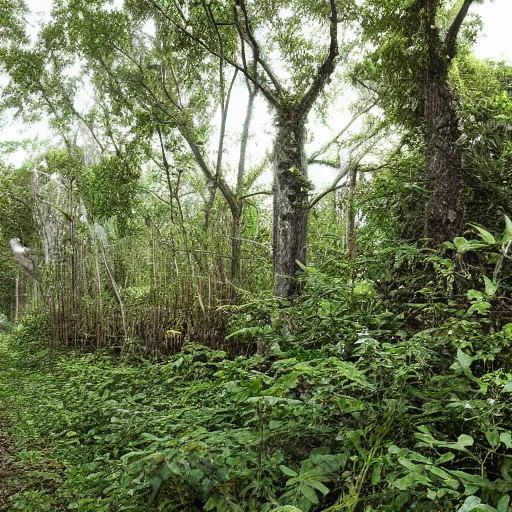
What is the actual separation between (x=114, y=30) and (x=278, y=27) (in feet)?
7.70

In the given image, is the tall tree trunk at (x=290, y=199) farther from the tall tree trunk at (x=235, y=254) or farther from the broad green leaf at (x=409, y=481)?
the broad green leaf at (x=409, y=481)

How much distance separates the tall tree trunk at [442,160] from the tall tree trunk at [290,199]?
1.30 m

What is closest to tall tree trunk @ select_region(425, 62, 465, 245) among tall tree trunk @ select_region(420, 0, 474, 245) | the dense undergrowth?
tall tree trunk @ select_region(420, 0, 474, 245)

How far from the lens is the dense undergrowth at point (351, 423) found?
3.96ft

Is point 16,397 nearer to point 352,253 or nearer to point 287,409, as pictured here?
point 352,253

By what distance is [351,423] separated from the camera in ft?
4.95

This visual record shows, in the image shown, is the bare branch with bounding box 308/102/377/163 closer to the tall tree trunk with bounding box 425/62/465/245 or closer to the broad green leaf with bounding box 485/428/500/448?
the tall tree trunk with bounding box 425/62/465/245

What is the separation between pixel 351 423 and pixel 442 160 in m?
1.47

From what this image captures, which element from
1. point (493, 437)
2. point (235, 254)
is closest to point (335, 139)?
point (235, 254)

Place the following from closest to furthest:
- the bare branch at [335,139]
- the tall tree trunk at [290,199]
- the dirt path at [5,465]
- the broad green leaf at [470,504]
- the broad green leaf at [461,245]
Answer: the broad green leaf at [470,504] < the broad green leaf at [461,245] < the dirt path at [5,465] < the tall tree trunk at [290,199] < the bare branch at [335,139]

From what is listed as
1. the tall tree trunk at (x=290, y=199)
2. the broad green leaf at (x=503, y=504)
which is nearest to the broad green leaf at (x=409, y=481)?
the broad green leaf at (x=503, y=504)

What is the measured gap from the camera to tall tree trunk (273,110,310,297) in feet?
12.0

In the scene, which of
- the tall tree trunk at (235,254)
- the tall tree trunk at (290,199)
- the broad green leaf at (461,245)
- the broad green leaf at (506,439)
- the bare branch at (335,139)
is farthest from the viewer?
the bare branch at (335,139)

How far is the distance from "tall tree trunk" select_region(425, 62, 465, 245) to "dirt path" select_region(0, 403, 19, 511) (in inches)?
88.9
